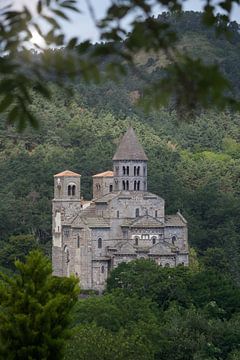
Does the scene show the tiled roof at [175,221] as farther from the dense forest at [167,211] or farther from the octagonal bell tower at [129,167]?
the dense forest at [167,211]

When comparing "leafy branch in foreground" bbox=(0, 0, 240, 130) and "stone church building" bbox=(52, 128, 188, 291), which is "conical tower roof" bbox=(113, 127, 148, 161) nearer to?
"stone church building" bbox=(52, 128, 188, 291)

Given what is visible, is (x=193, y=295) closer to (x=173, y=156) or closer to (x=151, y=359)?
(x=151, y=359)

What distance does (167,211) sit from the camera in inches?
3147

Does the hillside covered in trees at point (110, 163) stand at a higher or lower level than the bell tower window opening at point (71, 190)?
higher

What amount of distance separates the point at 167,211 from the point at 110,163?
10.3 metres

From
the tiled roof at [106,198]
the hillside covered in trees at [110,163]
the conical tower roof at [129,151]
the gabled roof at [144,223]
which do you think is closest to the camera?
the gabled roof at [144,223]

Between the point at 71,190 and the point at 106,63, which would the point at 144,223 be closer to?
the point at 71,190

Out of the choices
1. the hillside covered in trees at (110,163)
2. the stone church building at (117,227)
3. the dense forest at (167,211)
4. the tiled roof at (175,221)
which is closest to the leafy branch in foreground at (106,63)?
the dense forest at (167,211)

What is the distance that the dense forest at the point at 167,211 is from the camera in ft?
155

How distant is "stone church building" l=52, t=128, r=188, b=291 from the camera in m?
67.9

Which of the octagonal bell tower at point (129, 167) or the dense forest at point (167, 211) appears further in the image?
the octagonal bell tower at point (129, 167)

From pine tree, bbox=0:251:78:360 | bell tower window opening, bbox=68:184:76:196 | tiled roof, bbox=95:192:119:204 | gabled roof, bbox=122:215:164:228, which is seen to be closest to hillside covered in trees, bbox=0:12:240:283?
bell tower window opening, bbox=68:184:76:196

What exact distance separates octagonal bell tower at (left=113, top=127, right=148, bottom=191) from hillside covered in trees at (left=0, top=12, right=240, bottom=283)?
3600 millimetres

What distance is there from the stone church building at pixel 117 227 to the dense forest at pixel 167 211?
207cm
